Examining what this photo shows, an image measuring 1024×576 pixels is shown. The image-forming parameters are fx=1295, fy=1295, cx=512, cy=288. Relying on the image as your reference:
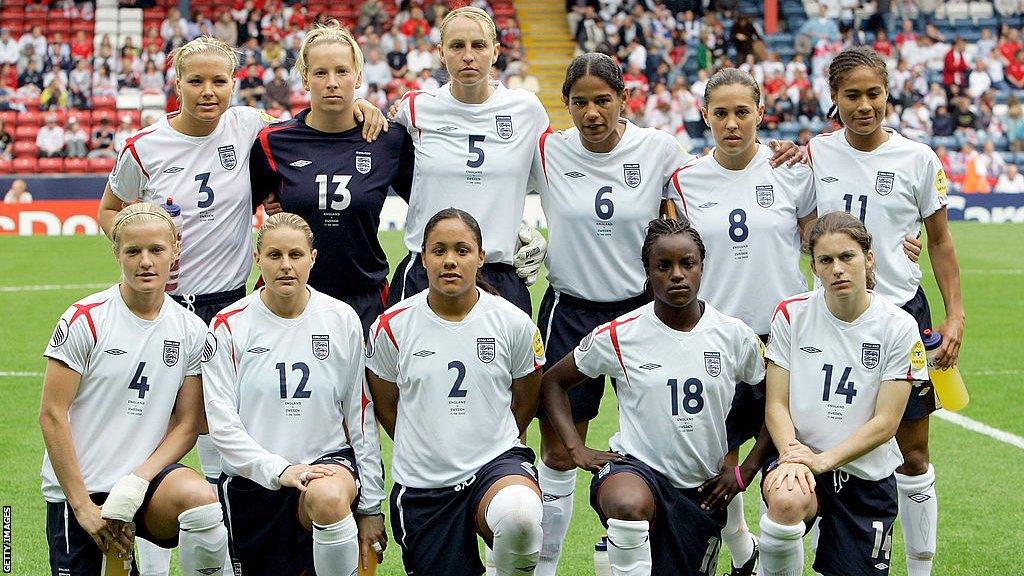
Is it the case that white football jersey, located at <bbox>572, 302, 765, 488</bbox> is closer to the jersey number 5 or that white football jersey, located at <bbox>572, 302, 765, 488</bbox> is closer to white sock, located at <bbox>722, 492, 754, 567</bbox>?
white sock, located at <bbox>722, 492, 754, 567</bbox>

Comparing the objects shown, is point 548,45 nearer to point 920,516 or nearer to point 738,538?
point 738,538

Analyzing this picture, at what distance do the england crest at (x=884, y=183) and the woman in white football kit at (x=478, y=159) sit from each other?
53.7 inches

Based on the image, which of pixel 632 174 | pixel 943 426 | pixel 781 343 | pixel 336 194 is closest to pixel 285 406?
pixel 336 194

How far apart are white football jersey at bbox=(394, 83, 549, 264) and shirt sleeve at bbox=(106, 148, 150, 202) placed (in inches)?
45.0

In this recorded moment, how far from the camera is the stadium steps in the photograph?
1023 inches

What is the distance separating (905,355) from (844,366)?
0.22 meters

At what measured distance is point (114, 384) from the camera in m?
4.54

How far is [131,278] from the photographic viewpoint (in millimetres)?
4578

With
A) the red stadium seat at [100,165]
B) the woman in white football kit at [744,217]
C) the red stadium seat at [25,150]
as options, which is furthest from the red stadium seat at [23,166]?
the woman in white football kit at [744,217]

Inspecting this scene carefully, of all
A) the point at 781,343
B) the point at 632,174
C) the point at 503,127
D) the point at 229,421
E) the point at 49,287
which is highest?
the point at 503,127

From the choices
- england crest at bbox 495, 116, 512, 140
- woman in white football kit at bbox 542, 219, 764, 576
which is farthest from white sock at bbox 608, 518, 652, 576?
england crest at bbox 495, 116, 512, 140

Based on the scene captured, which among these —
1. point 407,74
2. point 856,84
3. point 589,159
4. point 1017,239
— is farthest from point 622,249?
point 407,74

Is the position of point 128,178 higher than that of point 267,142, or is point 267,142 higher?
point 267,142

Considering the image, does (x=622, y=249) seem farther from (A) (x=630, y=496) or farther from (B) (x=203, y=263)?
(B) (x=203, y=263)
